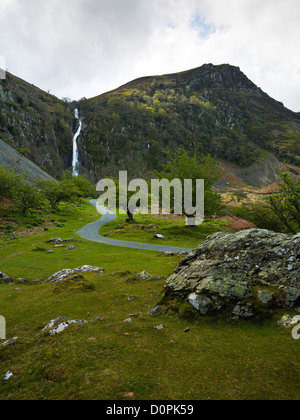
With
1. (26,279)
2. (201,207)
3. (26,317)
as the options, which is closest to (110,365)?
(26,317)

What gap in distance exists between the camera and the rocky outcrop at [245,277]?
8398mm

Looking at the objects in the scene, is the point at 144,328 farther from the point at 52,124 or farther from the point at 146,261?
the point at 52,124

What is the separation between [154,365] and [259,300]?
4814 mm

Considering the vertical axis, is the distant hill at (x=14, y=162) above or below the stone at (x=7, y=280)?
above

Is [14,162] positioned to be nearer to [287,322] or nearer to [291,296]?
[291,296]

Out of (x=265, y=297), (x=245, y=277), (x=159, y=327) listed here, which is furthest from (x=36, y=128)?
(x=265, y=297)

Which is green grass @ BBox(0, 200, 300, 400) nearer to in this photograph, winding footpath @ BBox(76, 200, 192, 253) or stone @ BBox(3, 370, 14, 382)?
stone @ BBox(3, 370, 14, 382)

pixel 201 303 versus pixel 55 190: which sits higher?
pixel 55 190

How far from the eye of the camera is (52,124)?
16475 centimetres

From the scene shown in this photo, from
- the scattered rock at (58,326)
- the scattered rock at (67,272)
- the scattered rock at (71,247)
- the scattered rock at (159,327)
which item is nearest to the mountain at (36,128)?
the scattered rock at (71,247)

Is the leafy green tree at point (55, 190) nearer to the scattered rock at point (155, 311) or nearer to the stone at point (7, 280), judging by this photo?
the stone at point (7, 280)

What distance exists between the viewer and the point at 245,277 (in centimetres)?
947

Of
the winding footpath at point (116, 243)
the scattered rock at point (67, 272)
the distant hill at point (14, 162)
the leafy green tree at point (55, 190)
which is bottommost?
the winding footpath at point (116, 243)

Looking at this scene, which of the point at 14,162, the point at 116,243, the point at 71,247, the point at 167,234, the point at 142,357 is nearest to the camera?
the point at 142,357
